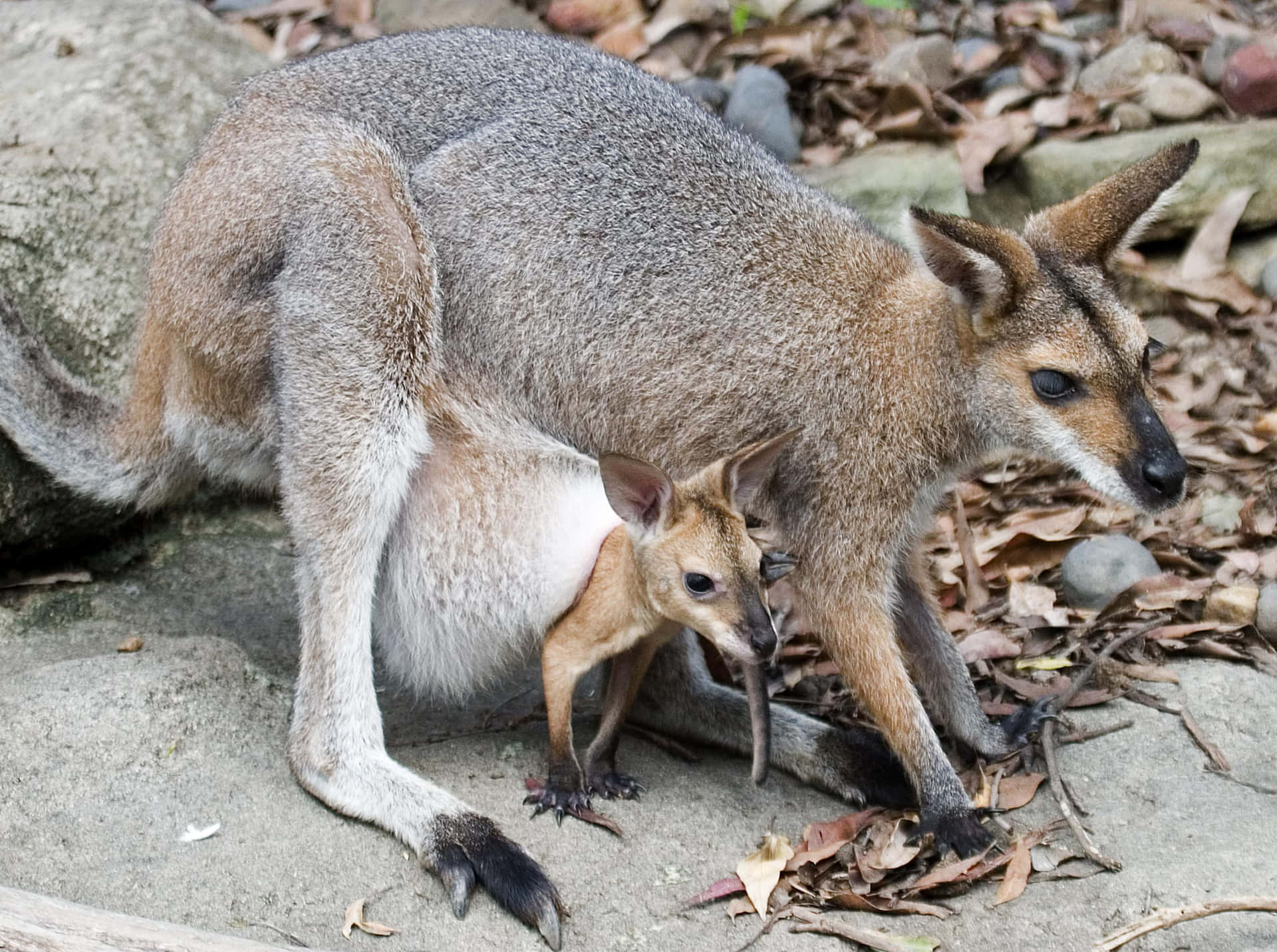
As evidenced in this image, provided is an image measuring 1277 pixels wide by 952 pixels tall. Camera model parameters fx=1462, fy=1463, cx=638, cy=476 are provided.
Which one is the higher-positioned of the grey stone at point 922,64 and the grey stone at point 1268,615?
the grey stone at point 922,64

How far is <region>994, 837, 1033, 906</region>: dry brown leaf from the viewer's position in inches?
173

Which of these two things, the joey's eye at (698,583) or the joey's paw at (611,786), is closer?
the joey's eye at (698,583)

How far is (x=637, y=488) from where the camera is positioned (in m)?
4.44

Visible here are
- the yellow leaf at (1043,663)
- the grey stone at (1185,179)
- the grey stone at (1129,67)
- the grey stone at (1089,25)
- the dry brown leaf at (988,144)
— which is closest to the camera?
the yellow leaf at (1043,663)

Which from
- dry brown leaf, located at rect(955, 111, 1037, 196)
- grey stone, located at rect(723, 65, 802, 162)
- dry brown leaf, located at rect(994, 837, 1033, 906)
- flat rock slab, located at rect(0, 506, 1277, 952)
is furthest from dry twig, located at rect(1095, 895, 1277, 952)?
grey stone, located at rect(723, 65, 802, 162)

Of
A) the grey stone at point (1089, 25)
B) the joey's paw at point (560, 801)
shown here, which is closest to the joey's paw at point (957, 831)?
the joey's paw at point (560, 801)

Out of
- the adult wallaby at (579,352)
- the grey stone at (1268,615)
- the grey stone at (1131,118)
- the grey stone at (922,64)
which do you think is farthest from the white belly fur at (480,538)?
the grey stone at (1131,118)

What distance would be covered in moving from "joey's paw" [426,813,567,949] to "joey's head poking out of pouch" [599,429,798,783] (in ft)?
2.44

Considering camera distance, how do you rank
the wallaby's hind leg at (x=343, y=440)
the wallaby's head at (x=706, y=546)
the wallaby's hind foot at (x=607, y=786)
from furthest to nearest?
1. the wallaby's hind foot at (x=607, y=786)
2. the wallaby's hind leg at (x=343, y=440)
3. the wallaby's head at (x=706, y=546)

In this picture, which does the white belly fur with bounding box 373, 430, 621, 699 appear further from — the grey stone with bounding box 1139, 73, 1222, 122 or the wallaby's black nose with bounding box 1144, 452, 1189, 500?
the grey stone with bounding box 1139, 73, 1222, 122

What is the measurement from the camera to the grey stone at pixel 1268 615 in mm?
5430

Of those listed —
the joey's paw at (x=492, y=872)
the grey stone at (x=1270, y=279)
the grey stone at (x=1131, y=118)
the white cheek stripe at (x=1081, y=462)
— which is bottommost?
the grey stone at (x=1270, y=279)

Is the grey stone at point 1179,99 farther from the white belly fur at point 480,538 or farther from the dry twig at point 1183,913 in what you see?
the dry twig at point 1183,913

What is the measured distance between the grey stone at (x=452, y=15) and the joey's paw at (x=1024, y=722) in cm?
501
